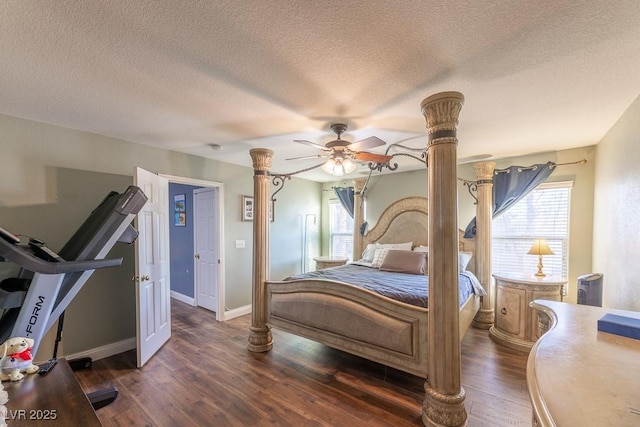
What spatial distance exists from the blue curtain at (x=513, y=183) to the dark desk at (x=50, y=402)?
14.1 ft

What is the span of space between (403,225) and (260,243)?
2.54 m

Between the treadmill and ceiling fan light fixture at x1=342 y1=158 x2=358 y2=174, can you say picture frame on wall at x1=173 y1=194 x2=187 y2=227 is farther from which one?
ceiling fan light fixture at x1=342 y1=158 x2=358 y2=174

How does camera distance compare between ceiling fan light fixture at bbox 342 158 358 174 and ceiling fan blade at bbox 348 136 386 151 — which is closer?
ceiling fan blade at bbox 348 136 386 151

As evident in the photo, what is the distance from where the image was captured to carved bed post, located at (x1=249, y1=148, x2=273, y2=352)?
3186 millimetres

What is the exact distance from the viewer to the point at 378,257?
13.8 ft

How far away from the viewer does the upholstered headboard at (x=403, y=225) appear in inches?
175

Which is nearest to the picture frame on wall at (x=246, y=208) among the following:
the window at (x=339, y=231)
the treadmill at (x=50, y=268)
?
the window at (x=339, y=231)

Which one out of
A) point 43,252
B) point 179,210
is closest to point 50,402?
point 43,252

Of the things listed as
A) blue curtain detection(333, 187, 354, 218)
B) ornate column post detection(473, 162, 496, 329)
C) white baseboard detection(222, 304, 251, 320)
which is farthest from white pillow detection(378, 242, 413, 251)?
white baseboard detection(222, 304, 251, 320)

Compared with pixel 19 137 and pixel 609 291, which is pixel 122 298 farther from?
pixel 609 291

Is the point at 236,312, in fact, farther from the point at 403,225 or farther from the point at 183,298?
the point at 403,225

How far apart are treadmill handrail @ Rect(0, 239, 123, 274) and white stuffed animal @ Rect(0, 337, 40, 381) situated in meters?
0.49

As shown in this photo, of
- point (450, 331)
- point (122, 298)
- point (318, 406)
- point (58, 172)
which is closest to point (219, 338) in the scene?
point (122, 298)

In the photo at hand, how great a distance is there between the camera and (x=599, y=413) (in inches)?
30.0
